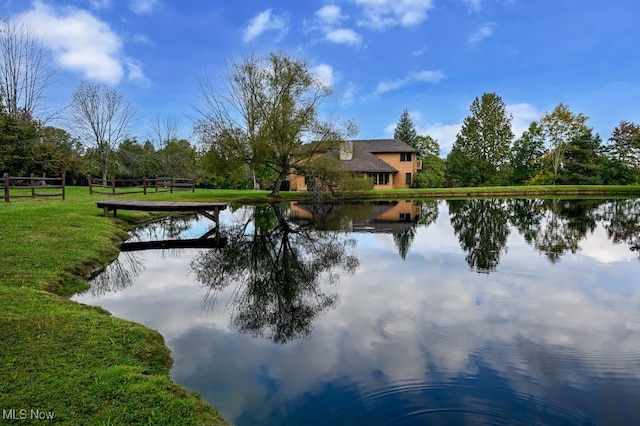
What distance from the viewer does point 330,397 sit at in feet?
13.3

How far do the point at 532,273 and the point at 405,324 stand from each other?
489 centimetres

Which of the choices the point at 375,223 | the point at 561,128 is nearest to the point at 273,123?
the point at 375,223

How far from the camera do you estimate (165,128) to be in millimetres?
54625

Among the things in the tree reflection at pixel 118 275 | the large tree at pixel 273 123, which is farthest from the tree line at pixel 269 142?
the tree reflection at pixel 118 275

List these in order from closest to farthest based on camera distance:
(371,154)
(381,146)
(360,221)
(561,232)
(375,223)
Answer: (561,232) → (375,223) → (360,221) → (371,154) → (381,146)

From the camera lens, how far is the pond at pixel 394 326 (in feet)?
13.0

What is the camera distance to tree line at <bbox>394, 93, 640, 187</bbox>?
47219mm

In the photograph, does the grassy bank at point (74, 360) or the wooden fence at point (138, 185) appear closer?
the grassy bank at point (74, 360)

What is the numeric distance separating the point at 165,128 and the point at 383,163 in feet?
102

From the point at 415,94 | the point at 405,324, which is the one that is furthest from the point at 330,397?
the point at 415,94

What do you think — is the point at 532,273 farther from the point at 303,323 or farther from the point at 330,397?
the point at 330,397

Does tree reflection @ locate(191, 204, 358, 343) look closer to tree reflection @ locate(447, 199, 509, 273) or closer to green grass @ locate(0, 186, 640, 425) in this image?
green grass @ locate(0, 186, 640, 425)

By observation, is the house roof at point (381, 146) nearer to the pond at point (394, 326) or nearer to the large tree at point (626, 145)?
the large tree at point (626, 145)

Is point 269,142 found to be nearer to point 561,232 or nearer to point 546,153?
point 561,232
